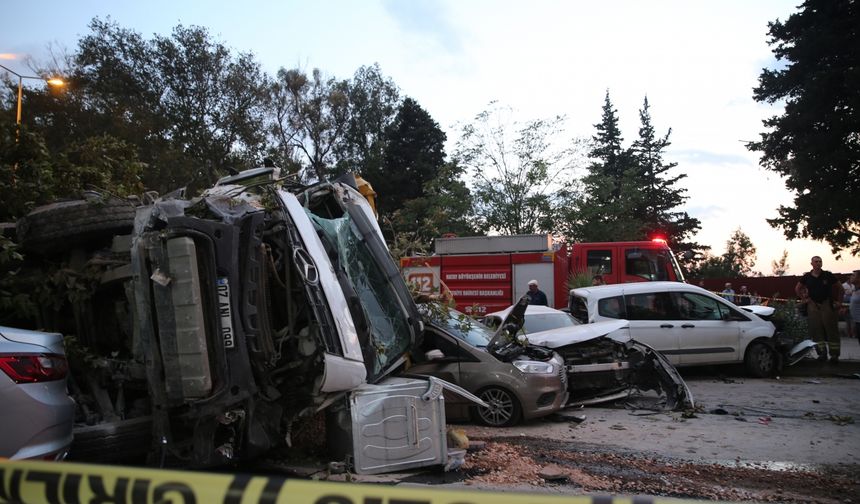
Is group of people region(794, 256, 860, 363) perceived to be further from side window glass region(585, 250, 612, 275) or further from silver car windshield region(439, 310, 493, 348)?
silver car windshield region(439, 310, 493, 348)

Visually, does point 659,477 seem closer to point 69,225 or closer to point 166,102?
point 69,225

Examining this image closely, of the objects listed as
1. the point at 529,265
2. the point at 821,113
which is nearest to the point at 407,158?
the point at 821,113

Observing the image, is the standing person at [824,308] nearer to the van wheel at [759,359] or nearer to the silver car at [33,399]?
the van wheel at [759,359]

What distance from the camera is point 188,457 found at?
11.9 ft

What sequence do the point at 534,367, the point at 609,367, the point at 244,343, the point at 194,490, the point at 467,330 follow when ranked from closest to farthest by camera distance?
1. the point at 194,490
2. the point at 244,343
3. the point at 534,367
4. the point at 467,330
5. the point at 609,367

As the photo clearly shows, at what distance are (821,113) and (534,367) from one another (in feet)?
67.3

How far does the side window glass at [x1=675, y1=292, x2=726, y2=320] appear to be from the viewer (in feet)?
30.8

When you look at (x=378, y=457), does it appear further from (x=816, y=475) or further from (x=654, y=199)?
(x=654, y=199)

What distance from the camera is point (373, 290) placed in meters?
4.91

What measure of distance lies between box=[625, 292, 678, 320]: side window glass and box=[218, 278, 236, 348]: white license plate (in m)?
7.29

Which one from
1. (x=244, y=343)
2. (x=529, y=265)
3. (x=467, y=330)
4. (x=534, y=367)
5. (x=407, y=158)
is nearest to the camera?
(x=244, y=343)

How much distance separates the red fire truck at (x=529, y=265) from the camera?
1342cm

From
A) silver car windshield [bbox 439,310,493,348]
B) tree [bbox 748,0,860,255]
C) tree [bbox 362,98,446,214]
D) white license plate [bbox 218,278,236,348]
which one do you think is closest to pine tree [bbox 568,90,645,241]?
tree [bbox 748,0,860,255]

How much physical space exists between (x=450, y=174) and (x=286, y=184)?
22.5m
